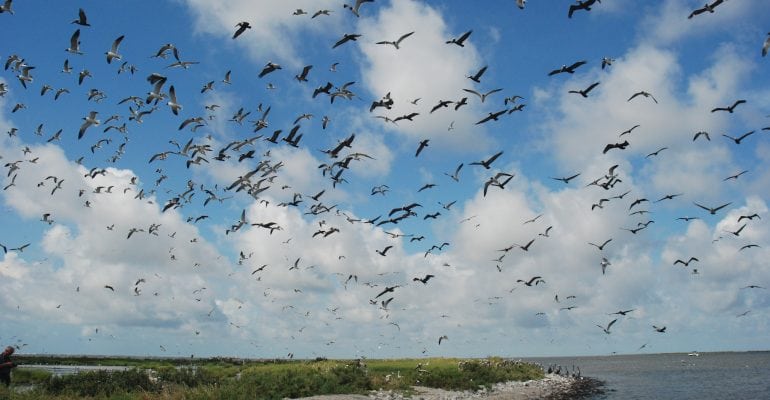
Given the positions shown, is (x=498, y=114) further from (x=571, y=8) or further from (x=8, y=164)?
(x=8, y=164)

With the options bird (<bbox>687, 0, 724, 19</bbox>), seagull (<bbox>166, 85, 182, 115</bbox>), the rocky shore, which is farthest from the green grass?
bird (<bbox>687, 0, 724, 19</bbox>)

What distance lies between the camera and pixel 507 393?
4784 centimetres

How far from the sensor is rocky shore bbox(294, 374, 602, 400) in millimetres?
37684

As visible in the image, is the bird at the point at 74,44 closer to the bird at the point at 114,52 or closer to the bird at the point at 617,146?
the bird at the point at 114,52

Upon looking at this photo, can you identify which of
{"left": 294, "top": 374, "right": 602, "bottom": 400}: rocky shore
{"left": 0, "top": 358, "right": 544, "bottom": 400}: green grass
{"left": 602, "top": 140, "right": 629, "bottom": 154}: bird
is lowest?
{"left": 294, "top": 374, "right": 602, "bottom": 400}: rocky shore

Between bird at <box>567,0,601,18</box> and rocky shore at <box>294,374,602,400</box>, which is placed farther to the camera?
rocky shore at <box>294,374,602,400</box>

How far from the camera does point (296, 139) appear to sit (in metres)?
25.1

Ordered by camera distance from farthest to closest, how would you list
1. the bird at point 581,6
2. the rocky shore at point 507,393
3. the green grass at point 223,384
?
the rocky shore at point 507,393
the green grass at point 223,384
the bird at point 581,6

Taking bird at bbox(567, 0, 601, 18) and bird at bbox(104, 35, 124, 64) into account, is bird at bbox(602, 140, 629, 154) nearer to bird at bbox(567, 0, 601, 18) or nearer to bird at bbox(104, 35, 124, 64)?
bird at bbox(567, 0, 601, 18)

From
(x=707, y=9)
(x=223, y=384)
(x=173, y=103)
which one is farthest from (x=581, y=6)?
(x=223, y=384)

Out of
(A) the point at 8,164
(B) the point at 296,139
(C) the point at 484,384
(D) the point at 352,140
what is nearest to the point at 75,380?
(A) the point at 8,164

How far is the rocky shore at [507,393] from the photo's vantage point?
37684 mm

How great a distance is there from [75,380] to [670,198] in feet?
122

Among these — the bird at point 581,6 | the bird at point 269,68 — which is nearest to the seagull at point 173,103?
the bird at point 269,68
